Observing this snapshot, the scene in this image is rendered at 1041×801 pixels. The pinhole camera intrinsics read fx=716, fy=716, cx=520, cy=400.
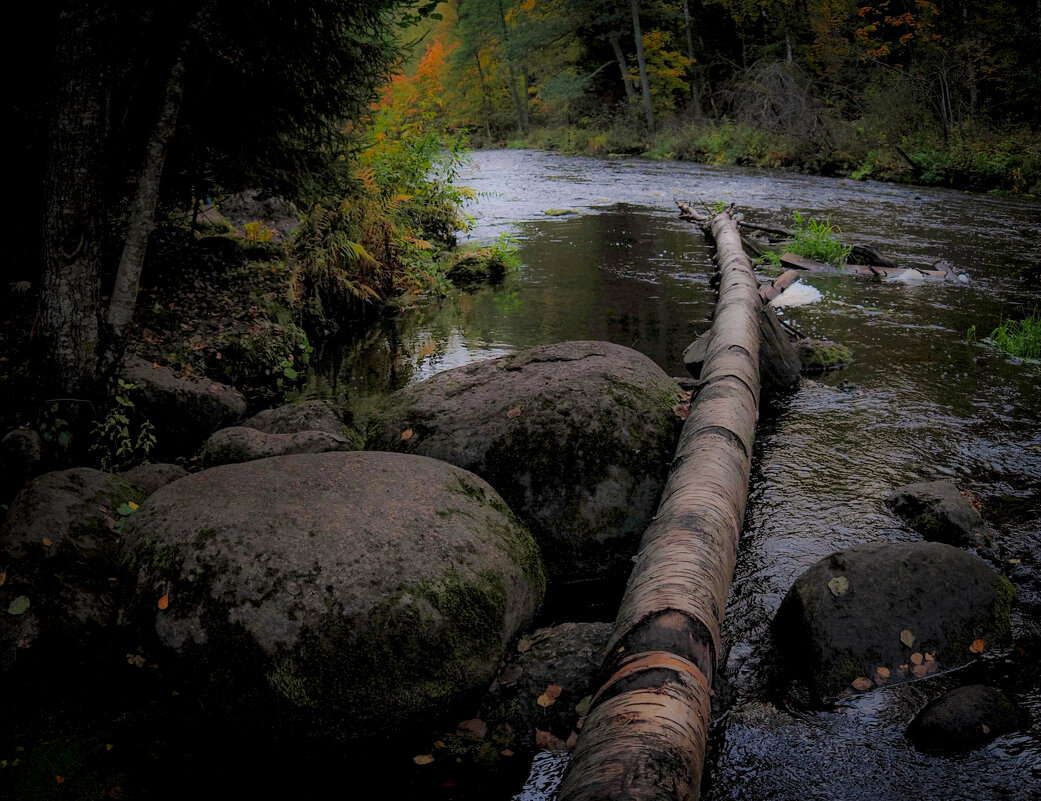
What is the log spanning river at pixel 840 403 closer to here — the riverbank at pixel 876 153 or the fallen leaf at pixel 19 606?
the riverbank at pixel 876 153

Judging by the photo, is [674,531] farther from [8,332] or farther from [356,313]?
[356,313]

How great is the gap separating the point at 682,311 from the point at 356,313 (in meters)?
4.14

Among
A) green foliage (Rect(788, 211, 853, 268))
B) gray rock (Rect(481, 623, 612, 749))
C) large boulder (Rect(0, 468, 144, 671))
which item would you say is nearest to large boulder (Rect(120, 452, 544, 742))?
gray rock (Rect(481, 623, 612, 749))

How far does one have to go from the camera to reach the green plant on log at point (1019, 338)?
700 centimetres

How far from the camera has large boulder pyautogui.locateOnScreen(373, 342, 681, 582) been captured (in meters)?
4.27

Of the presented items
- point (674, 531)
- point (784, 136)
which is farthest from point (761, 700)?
point (784, 136)

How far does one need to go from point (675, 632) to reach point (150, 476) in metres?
3.40

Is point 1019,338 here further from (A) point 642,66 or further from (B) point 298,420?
(A) point 642,66

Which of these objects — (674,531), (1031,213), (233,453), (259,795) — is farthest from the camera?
(1031,213)

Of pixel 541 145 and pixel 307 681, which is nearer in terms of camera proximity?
pixel 307 681

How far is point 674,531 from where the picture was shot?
3.40m

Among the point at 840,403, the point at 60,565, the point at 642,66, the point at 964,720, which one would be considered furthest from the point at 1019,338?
the point at 642,66

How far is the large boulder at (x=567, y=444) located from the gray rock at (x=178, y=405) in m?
1.59

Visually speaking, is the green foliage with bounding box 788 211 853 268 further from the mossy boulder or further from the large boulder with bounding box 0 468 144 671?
the large boulder with bounding box 0 468 144 671
